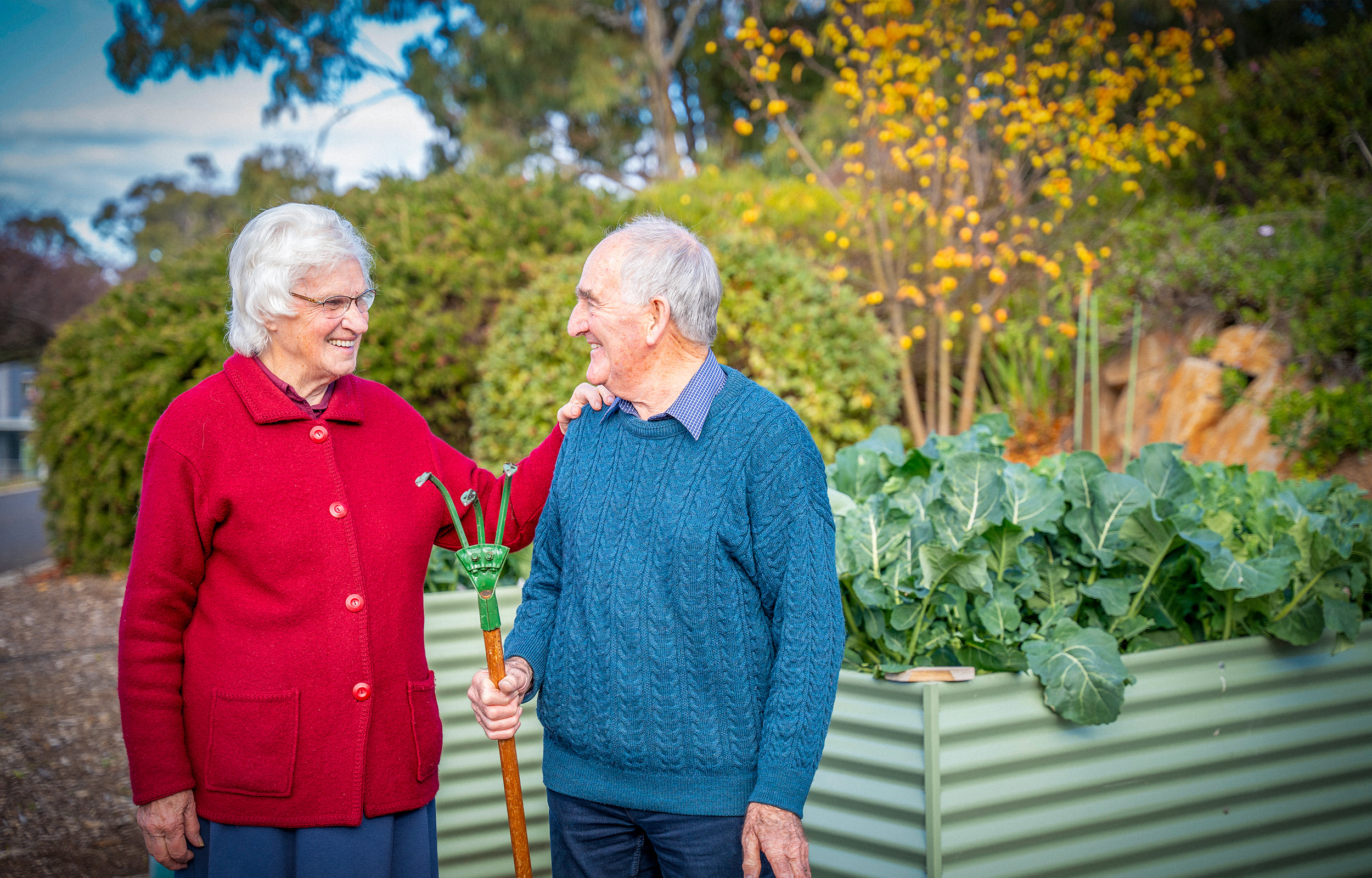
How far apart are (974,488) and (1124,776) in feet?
2.57

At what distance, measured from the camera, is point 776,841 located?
151cm

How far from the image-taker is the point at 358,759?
1.66 m

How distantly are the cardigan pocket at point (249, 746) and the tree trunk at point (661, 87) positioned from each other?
39.2 ft

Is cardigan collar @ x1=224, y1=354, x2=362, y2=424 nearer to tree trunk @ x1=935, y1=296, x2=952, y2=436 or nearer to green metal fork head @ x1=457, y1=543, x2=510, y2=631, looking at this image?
green metal fork head @ x1=457, y1=543, x2=510, y2=631

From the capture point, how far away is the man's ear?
1.71 metres

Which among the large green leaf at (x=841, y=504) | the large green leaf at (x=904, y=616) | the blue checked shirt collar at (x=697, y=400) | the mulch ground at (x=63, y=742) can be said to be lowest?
the mulch ground at (x=63, y=742)

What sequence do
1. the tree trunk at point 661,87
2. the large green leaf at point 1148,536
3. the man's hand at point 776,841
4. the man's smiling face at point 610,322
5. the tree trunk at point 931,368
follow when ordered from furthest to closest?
the tree trunk at point 661,87
the tree trunk at point 931,368
the large green leaf at point 1148,536
the man's smiling face at point 610,322
the man's hand at point 776,841

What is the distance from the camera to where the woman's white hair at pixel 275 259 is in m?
1.69

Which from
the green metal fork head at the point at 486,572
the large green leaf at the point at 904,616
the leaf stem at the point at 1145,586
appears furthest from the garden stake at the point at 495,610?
the leaf stem at the point at 1145,586

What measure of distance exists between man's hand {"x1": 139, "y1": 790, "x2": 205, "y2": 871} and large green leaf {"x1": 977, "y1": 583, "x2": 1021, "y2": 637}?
5.76 ft

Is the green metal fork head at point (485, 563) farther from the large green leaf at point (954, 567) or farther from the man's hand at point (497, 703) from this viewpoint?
the large green leaf at point (954, 567)

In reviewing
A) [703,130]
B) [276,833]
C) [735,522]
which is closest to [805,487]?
[735,522]

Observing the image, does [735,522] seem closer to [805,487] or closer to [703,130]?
[805,487]

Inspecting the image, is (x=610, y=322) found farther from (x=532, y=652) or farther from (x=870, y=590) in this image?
(x=870, y=590)
